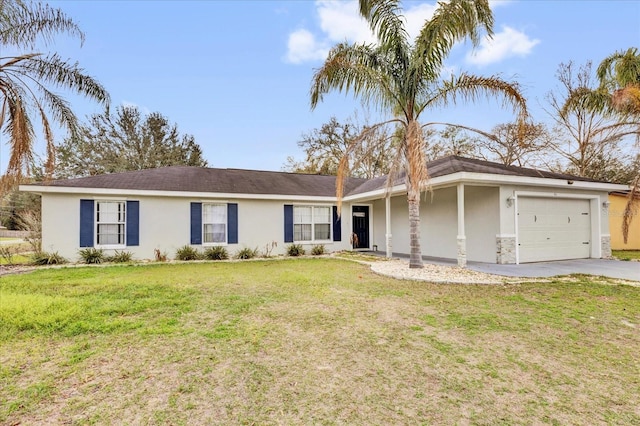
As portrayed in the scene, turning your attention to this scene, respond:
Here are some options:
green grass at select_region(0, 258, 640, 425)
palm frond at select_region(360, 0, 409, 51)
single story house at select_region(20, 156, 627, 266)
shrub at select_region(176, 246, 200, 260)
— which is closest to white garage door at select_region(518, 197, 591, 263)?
single story house at select_region(20, 156, 627, 266)

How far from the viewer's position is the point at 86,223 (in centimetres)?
1127

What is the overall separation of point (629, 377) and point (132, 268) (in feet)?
36.3

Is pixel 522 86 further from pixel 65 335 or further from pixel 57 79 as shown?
pixel 57 79

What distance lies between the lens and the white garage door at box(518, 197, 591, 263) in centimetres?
1032

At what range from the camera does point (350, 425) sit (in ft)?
7.66

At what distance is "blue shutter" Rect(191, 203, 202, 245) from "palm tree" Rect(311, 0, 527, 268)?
6497 millimetres

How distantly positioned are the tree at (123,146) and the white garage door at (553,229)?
2840 centimetres

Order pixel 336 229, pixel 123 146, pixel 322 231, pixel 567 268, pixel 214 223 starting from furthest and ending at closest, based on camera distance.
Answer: pixel 123 146, pixel 336 229, pixel 322 231, pixel 214 223, pixel 567 268

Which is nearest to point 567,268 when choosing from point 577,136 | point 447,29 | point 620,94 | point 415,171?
point 415,171

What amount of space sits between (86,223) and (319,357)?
1128 cm

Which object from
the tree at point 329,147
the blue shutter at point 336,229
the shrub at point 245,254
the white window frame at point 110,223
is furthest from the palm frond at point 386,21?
the tree at point 329,147

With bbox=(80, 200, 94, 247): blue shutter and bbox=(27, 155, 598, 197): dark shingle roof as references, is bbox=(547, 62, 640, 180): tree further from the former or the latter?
bbox=(80, 200, 94, 247): blue shutter

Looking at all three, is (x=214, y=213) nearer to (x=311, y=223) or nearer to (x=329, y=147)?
(x=311, y=223)

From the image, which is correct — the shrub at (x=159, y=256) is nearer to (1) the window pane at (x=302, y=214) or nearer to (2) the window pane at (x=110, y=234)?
(2) the window pane at (x=110, y=234)
